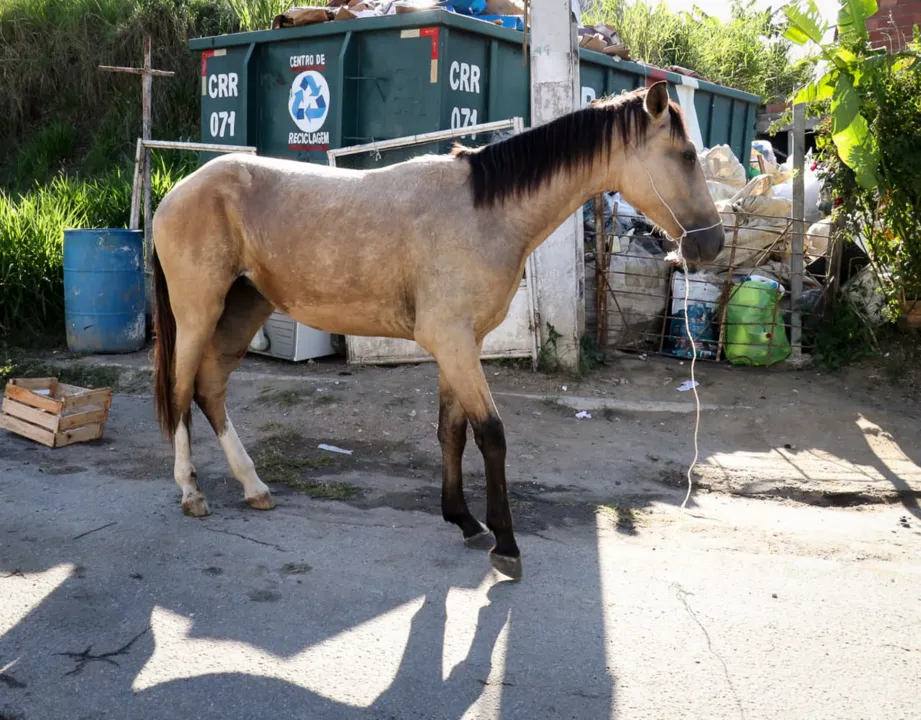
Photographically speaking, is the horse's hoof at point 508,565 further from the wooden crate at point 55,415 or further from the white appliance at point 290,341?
the white appliance at point 290,341

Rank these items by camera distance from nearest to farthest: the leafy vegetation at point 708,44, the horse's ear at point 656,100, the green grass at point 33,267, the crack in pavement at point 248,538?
the horse's ear at point 656,100 < the crack in pavement at point 248,538 < the green grass at point 33,267 < the leafy vegetation at point 708,44

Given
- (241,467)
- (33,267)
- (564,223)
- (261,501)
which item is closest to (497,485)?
(261,501)

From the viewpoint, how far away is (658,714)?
8.86ft

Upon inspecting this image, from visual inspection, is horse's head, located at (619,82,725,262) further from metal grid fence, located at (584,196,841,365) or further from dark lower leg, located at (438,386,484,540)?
metal grid fence, located at (584,196,841,365)

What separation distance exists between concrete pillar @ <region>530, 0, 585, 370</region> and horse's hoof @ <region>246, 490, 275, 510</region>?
3375mm

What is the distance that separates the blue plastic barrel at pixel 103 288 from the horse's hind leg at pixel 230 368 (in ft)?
11.7

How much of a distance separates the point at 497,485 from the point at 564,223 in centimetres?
372

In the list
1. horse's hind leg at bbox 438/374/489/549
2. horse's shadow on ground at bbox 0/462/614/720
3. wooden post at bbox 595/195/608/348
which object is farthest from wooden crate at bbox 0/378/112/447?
wooden post at bbox 595/195/608/348

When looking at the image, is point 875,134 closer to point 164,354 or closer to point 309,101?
point 309,101

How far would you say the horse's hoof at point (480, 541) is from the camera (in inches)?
159

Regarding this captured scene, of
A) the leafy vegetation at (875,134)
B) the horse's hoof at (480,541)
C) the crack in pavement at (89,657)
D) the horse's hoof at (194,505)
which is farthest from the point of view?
the leafy vegetation at (875,134)

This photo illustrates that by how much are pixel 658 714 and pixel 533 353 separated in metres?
4.68

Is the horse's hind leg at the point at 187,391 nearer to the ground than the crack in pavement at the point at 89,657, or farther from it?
farther from it

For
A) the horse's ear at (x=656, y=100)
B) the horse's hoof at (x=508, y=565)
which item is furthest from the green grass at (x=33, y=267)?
the horse's ear at (x=656, y=100)
